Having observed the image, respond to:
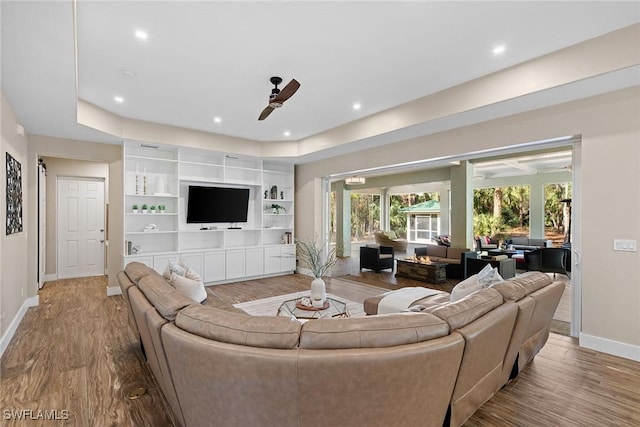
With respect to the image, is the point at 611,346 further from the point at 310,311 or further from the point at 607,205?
the point at 310,311

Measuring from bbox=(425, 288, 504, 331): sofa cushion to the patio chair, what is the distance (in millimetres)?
5331

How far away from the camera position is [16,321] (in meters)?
3.84

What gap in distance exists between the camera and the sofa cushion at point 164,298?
5.84 feet

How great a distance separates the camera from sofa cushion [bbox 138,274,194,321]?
1.78 m

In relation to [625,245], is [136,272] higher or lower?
lower

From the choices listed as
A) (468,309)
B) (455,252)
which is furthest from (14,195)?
(455,252)

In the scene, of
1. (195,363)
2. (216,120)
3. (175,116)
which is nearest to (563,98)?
(195,363)

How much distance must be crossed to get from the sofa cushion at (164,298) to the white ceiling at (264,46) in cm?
190

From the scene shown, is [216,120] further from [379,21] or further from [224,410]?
[224,410]

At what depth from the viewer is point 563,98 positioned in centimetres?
339

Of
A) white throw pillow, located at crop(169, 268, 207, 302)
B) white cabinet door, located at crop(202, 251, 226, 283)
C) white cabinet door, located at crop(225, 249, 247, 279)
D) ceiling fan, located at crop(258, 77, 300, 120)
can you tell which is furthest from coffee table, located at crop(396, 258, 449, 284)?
white throw pillow, located at crop(169, 268, 207, 302)

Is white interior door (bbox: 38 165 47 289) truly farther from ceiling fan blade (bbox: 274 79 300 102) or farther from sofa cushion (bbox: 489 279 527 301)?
sofa cushion (bbox: 489 279 527 301)

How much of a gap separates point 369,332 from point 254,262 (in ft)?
18.2

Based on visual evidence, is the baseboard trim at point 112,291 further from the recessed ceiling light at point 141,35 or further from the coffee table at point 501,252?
the coffee table at point 501,252
